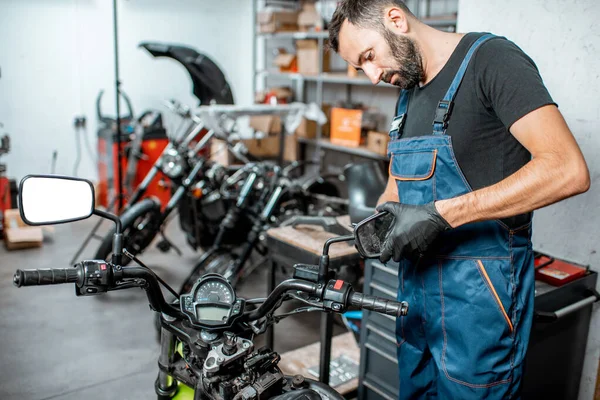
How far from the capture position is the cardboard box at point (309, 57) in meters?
5.36

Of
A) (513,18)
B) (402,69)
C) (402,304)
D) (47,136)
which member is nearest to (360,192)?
(513,18)

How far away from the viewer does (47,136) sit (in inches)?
217

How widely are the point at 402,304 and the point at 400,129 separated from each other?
0.60 meters

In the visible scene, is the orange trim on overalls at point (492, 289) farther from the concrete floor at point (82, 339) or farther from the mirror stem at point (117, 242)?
the concrete floor at point (82, 339)

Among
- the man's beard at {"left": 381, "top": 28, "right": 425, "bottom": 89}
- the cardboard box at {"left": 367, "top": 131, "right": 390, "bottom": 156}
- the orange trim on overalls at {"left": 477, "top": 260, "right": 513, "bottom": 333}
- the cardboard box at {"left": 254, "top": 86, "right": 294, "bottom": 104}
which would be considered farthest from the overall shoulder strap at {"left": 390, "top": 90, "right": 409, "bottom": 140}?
the cardboard box at {"left": 254, "top": 86, "right": 294, "bottom": 104}

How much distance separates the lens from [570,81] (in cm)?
196

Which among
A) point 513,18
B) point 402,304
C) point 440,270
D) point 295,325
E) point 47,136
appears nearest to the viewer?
point 402,304

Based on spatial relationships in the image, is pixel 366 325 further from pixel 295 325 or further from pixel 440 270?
pixel 295 325

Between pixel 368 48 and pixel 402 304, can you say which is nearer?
pixel 402 304

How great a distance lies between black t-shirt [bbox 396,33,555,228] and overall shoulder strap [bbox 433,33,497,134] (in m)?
0.01

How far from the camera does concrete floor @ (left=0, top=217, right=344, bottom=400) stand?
2506 mm

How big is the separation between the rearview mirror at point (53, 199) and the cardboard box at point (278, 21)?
4715 millimetres

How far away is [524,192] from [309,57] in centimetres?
448

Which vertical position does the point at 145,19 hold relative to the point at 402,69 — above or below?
above
